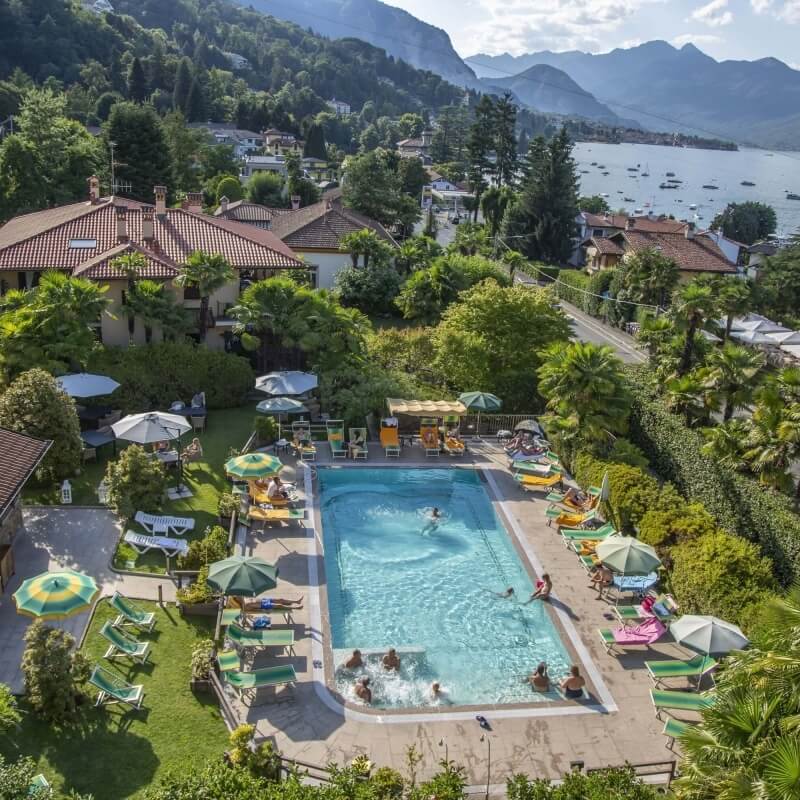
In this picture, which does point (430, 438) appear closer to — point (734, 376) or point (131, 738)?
point (734, 376)

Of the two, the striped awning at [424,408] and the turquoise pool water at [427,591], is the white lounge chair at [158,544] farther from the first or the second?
the striped awning at [424,408]

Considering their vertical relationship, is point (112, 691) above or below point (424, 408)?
below

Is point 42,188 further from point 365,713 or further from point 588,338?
point 365,713

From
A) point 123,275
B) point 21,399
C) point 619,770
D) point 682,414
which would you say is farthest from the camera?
point 123,275

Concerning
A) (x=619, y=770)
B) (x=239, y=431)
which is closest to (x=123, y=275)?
(x=239, y=431)

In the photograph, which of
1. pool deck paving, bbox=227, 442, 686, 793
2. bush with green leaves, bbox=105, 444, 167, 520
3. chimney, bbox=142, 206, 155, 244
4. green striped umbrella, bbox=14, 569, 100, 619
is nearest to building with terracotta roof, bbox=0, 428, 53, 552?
bush with green leaves, bbox=105, 444, 167, 520

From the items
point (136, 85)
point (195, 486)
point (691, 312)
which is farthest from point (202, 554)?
point (136, 85)
